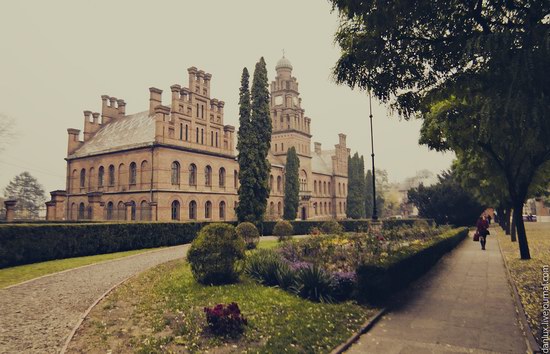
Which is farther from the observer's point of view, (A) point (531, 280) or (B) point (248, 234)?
(B) point (248, 234)

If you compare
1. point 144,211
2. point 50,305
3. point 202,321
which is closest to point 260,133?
point 144,211

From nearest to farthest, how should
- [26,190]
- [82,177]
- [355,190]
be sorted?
[82,177]
[355,190]
[26,190]

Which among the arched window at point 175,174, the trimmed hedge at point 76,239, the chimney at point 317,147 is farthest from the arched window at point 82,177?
the chimney at point 317,147

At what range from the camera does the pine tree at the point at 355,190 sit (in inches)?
2544

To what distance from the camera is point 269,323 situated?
25.3ft

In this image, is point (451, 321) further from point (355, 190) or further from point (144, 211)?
point (355, 190)

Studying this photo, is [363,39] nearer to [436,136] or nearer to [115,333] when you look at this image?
[436,136]

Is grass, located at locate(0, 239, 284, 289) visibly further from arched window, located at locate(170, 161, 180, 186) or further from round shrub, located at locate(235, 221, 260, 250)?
arched window, located at locate(170, 161, 180, 186)

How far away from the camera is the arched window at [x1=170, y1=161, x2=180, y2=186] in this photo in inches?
1356

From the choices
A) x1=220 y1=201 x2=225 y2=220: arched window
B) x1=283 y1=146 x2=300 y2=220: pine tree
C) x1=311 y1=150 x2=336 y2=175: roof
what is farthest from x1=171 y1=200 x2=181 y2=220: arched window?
x1=311 y1=150 x2=336 y2=175: roof

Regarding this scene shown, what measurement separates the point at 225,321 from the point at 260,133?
2774 centimetres

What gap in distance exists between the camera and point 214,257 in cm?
1087

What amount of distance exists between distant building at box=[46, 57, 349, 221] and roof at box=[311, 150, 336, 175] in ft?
90.5

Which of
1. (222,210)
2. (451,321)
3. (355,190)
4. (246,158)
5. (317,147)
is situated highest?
(317,147)
